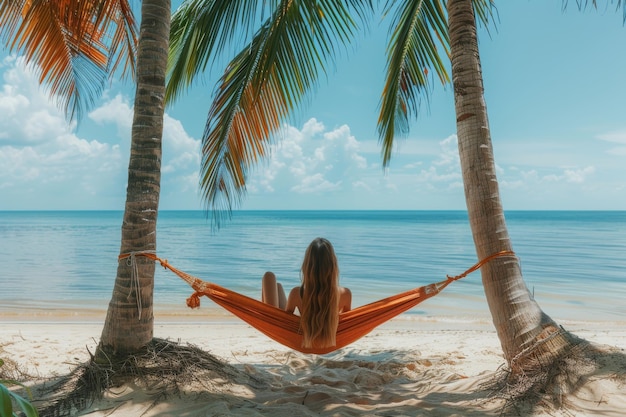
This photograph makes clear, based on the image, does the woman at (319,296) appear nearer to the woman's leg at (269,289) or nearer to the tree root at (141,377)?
the woman's leg at (269,289)

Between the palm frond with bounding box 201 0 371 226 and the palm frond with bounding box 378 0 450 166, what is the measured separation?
0.51 meters

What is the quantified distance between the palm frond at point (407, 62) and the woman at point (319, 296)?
6.35 ft

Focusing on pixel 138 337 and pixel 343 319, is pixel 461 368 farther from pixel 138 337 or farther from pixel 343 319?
pixel 138 337

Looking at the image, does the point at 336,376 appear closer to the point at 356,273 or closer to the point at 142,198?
the point at 142,198

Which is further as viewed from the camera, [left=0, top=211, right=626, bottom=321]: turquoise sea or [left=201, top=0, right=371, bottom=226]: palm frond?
[left=0, top=211, right=626, bottom=321]: turquoise sea

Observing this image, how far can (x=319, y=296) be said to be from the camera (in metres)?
2.61

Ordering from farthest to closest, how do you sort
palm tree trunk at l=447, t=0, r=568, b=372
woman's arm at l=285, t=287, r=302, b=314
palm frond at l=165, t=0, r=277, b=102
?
palm frond at l=165, t=0, r=277, b=102 → woman's arm at l=285, t=287, r=302, b=314 → palm tree trunk at l=447, t=0, r=568, b=372

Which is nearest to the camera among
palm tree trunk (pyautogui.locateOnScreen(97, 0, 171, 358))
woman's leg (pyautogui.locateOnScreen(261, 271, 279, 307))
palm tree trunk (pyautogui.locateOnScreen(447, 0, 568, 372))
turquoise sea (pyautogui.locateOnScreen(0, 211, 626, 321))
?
palm tree trunk (pyautogui.locateOnScreen(447, 0, 568, 372))

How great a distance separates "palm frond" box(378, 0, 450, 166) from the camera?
Result: 3.84 m

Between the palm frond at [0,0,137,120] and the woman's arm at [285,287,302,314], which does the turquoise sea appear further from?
the palm frond at [0,0,137,120]

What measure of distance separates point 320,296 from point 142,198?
0.98 m

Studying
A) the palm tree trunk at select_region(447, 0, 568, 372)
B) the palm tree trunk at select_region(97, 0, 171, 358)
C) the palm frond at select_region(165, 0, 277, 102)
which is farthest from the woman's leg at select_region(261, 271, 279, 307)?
the palm frond at select_region(165, 0, 277, 102)

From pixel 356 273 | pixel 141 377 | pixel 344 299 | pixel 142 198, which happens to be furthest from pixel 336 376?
pixel 356 273

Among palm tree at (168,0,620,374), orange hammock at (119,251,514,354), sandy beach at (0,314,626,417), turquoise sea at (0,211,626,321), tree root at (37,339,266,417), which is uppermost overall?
palm tree at (168,0,620,374)
